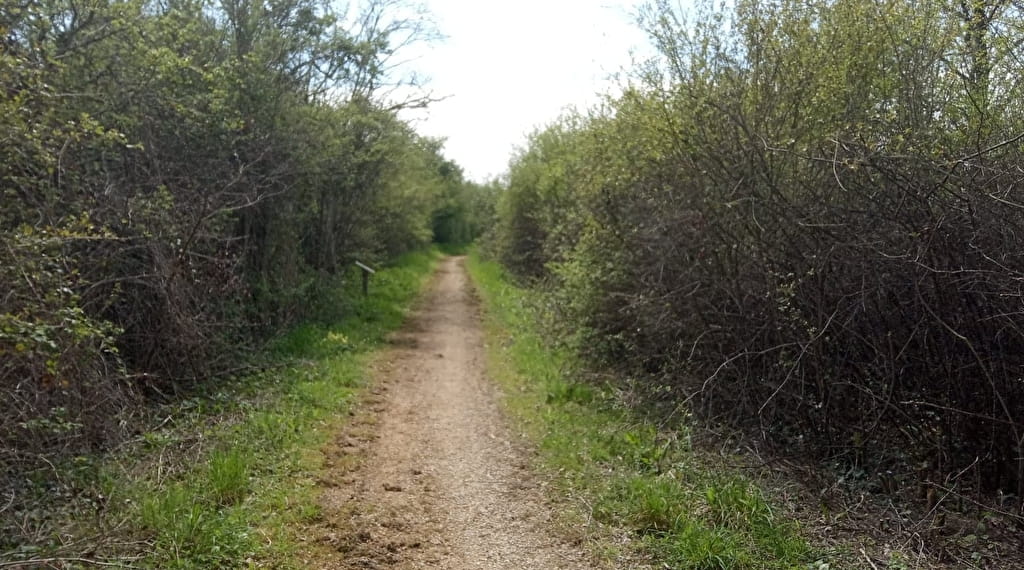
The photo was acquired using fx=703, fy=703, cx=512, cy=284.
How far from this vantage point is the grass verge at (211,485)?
4.52 meters

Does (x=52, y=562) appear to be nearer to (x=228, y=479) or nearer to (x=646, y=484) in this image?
(x=228, y=479)

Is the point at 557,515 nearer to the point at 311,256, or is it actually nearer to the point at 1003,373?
the point at 1003,373

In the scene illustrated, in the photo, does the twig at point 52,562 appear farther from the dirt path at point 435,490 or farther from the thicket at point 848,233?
the thicket at point 848,233

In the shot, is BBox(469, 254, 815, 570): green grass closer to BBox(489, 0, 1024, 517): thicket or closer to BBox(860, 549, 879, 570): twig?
BBox(860, 549, 879, 570): twig

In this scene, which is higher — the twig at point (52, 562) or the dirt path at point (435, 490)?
the twig at point (52, 562)

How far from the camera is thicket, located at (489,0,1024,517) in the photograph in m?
5.32

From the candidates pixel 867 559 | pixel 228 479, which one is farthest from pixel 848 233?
pixel 228 479

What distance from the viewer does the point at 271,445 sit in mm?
6902

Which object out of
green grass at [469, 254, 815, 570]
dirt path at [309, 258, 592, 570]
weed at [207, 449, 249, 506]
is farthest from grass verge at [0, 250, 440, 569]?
green grass at [469, 254, 815, 570]

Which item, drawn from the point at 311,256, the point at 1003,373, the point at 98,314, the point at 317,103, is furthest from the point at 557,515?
the point at 311,256

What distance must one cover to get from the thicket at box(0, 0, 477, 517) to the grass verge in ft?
1.54

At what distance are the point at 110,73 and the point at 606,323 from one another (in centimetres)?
718

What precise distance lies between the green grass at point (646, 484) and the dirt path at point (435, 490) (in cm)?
39

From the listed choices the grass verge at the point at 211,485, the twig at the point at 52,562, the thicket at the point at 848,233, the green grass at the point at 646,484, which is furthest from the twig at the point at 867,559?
the twig at the point at 52,562
